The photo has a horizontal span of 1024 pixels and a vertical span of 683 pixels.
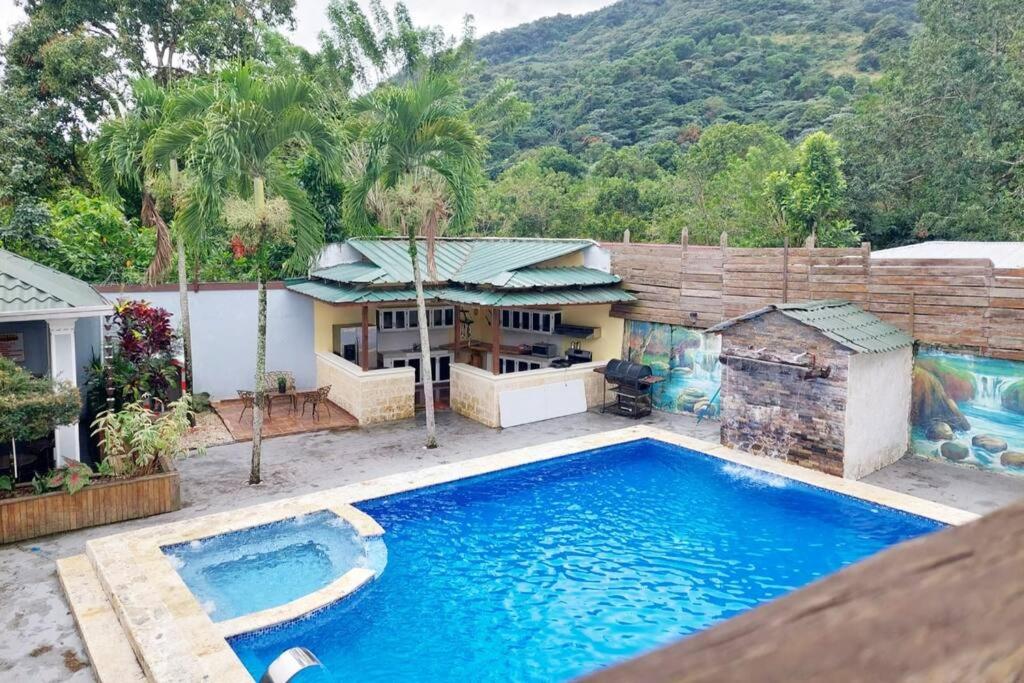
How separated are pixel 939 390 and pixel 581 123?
5083 centimetres

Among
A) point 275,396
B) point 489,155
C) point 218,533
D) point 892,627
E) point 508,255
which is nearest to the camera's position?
point 892,627

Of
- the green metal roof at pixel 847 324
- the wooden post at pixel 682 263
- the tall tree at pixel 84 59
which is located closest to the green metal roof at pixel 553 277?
the wooden post at pixel 682 263

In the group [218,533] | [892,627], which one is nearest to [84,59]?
[218,533]

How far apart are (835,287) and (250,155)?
1212cm

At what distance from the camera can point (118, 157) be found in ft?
50.9

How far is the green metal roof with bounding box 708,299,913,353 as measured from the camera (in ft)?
42.8

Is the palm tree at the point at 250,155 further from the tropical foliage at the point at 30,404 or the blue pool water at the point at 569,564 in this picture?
the blue pool water at the point at 569,564

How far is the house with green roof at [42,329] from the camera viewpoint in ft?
37.1

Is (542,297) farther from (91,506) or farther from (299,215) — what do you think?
(91,506)

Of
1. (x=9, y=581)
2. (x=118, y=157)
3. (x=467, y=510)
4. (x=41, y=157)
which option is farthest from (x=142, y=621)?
(x=41, y=157)

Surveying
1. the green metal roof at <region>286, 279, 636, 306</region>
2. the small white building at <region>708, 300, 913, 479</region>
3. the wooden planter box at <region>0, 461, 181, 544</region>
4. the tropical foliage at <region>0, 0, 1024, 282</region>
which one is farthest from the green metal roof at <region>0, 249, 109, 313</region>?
the small white building at <region>708, 300, 913, 479</region>

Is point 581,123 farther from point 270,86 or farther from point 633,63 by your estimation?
point 270,86

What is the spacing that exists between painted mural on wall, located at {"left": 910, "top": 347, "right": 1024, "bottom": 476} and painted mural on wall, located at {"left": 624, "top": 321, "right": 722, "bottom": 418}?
4374 mm

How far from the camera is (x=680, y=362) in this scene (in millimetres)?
18047
